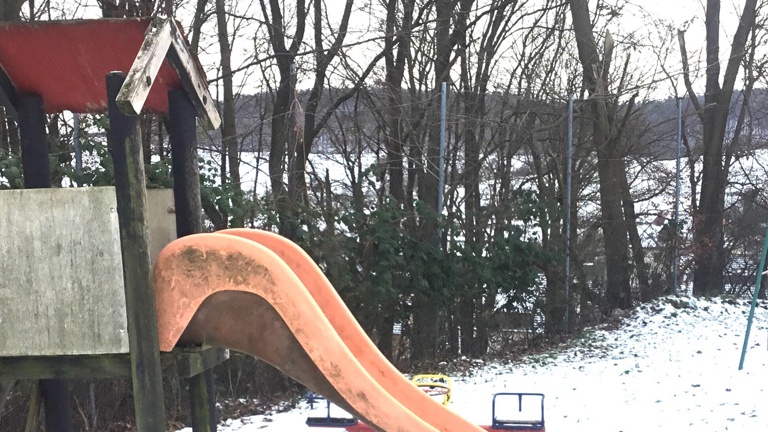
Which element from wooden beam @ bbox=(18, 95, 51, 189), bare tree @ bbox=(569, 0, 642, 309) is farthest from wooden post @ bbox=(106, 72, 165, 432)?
bare tree @ bbox=(569, 0, 642, 309)

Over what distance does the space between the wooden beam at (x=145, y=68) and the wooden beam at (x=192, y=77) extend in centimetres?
7

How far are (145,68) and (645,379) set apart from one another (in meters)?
5.83

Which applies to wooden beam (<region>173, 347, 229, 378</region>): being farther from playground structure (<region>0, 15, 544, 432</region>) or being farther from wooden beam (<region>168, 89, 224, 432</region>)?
wooden beam (<region>168, 89, 224, 432</region>)

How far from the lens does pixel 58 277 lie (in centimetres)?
235

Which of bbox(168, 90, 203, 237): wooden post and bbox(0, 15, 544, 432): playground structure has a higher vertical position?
bbox(168, 90, 203, 237): wooden post

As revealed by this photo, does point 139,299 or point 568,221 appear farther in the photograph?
point 568,221

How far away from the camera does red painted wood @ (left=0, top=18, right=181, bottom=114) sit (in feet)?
8.95

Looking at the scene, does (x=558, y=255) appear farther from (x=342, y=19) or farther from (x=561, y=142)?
(x=342, y=19)

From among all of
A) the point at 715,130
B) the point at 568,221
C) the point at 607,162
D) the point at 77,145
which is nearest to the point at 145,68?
the point at 77,145

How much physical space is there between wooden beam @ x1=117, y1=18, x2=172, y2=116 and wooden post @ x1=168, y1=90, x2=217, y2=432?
0.38 metres

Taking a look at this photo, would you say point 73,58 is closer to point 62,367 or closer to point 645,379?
point 62,367

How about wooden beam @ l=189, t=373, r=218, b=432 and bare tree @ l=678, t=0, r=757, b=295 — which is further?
bare tree @ l=678, t=0, r=757, b=295

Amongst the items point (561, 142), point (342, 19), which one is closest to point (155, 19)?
point (342, 19)

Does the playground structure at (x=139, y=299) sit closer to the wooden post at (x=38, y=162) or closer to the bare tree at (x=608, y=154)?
the wooden post at (x=38, y=162)
